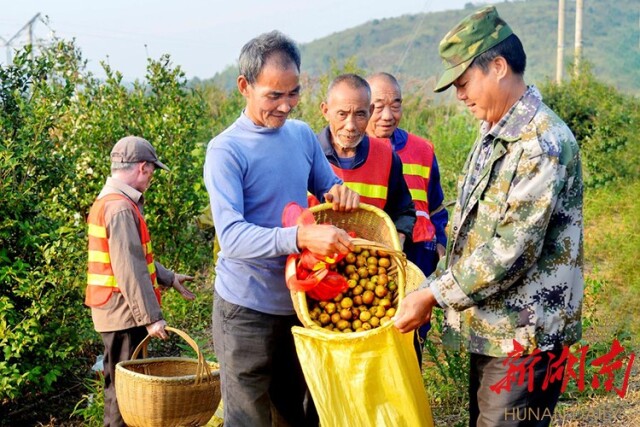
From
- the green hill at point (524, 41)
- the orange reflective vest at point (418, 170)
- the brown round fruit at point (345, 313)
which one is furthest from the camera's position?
the green hill at point (524, 41)

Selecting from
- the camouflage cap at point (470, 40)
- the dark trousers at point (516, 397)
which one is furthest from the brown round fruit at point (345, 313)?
the camouflage cap at point (470, 40)

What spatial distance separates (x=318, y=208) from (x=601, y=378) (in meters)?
2.64

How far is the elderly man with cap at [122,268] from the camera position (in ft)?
13.9

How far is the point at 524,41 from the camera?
57406 millimetres

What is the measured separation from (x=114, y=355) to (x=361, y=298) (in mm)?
1947

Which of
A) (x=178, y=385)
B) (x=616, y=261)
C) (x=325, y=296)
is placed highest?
(x=325, y=296)

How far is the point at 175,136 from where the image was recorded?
635 cm

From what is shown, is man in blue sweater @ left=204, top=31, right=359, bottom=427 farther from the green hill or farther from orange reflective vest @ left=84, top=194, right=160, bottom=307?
the green hill

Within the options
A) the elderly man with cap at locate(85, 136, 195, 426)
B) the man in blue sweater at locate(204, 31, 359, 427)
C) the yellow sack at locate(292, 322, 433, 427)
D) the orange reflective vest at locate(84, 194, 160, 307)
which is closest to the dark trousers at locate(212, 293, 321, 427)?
the man in blue sweater at locate(204, 31, 359, 427)

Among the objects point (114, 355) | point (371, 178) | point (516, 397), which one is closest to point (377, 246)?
point (516, 397)

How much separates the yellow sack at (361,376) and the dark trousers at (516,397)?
10.4 inches

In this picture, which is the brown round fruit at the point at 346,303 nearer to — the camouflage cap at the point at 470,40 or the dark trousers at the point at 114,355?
the camouflage cap at the point at 470,40

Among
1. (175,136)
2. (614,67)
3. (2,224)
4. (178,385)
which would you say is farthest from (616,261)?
(614,67)

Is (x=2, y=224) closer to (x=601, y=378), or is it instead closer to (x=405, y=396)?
(x=405, y=396)
